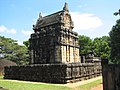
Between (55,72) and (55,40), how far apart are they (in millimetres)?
7734

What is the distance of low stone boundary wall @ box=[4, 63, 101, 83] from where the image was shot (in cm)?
2112

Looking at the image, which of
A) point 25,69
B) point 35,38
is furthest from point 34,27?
point 25,69

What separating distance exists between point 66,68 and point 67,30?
34.5 ft

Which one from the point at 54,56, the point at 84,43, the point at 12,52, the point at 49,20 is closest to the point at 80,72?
the point at 54,56

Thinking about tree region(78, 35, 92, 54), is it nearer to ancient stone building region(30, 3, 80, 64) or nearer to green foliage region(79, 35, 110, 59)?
green foliage region(79, 35, 110, 59)

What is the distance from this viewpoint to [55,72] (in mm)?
21953

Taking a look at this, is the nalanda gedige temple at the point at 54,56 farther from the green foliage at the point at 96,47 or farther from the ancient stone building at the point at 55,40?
the green foliage at the point at 96,47

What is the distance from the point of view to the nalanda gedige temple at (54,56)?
22078 mm

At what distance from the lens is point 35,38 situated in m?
32.0

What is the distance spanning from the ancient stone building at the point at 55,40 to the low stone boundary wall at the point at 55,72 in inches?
173

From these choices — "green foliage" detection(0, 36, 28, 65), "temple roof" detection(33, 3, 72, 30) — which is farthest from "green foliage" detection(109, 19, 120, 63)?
"green foliage" detection(0, 36, 28, 65)

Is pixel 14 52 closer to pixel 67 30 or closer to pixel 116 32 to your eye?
pixel 67 30

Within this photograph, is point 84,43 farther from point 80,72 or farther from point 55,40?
point 80,72

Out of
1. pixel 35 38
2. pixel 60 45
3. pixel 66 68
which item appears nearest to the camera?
pixel 66 68
